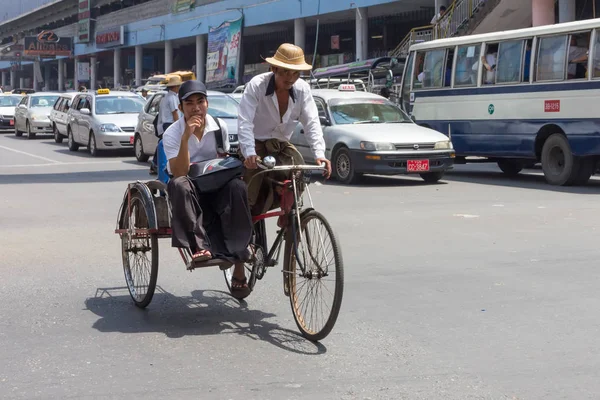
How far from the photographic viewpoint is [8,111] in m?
38.0

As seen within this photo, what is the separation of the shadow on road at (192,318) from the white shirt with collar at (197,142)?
3.27 ft

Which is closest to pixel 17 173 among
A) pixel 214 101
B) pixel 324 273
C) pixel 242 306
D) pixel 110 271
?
pixel 214 101

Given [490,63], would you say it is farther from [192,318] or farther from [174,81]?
[192,318]

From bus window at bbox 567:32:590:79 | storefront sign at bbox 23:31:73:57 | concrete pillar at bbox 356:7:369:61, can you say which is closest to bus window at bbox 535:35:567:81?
bus window at bbox 567:32:590:79

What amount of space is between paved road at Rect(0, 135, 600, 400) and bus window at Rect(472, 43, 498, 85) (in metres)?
6.40

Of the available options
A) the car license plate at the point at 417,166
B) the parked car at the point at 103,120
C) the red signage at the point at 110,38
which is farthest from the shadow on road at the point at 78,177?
the red signage at the point at 110,38

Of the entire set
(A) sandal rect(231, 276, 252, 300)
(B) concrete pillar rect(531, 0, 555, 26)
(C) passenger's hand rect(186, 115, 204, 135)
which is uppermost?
(B) concrete pillar rect(531, 0, 555, 26)

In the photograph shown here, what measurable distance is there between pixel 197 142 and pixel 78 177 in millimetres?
11771

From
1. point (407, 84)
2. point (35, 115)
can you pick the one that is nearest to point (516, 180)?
point (407, 84)

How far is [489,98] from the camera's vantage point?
17.5 meters

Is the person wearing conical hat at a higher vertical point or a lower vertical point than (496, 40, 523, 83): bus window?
lower

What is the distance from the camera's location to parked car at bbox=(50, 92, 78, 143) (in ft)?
93.1

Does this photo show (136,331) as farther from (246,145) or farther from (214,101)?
(214,101)

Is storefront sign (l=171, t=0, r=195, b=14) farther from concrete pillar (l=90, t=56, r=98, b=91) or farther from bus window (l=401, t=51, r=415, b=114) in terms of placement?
bus window (l=401, t=51, r=415, b=114)
